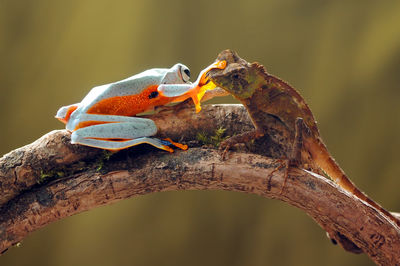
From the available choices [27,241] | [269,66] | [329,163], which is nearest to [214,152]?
[329,163]

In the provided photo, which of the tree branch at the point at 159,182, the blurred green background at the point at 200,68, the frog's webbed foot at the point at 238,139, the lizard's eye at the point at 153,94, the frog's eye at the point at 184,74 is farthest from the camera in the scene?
the blurred green background at the point at 200,68

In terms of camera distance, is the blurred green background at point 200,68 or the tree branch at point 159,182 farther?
the blurred green background at point 200,68

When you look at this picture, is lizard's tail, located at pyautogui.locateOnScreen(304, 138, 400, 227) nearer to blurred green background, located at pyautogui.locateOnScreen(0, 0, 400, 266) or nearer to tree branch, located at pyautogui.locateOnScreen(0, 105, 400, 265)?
tree branch, located at pyautogui.locateOnScreen(0, 105, 400, 265)

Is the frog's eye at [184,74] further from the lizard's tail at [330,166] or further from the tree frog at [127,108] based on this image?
the lizard's tail at [330,166]

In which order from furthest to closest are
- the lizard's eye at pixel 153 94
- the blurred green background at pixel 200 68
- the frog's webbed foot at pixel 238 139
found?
the blurred green background at pixel 200 68 < the lizard's eye at pixel 153 94 < the frog's webbed foot at pixel 238 139

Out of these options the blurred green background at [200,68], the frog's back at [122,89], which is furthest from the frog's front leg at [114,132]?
the blurred green background at [200,68]

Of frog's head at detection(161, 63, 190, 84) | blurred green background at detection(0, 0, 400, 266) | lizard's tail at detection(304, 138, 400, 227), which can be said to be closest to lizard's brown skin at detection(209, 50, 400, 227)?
lizard's tail at detection(304, 138, 400, 227)

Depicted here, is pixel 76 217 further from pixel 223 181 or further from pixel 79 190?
pixel 223 181
